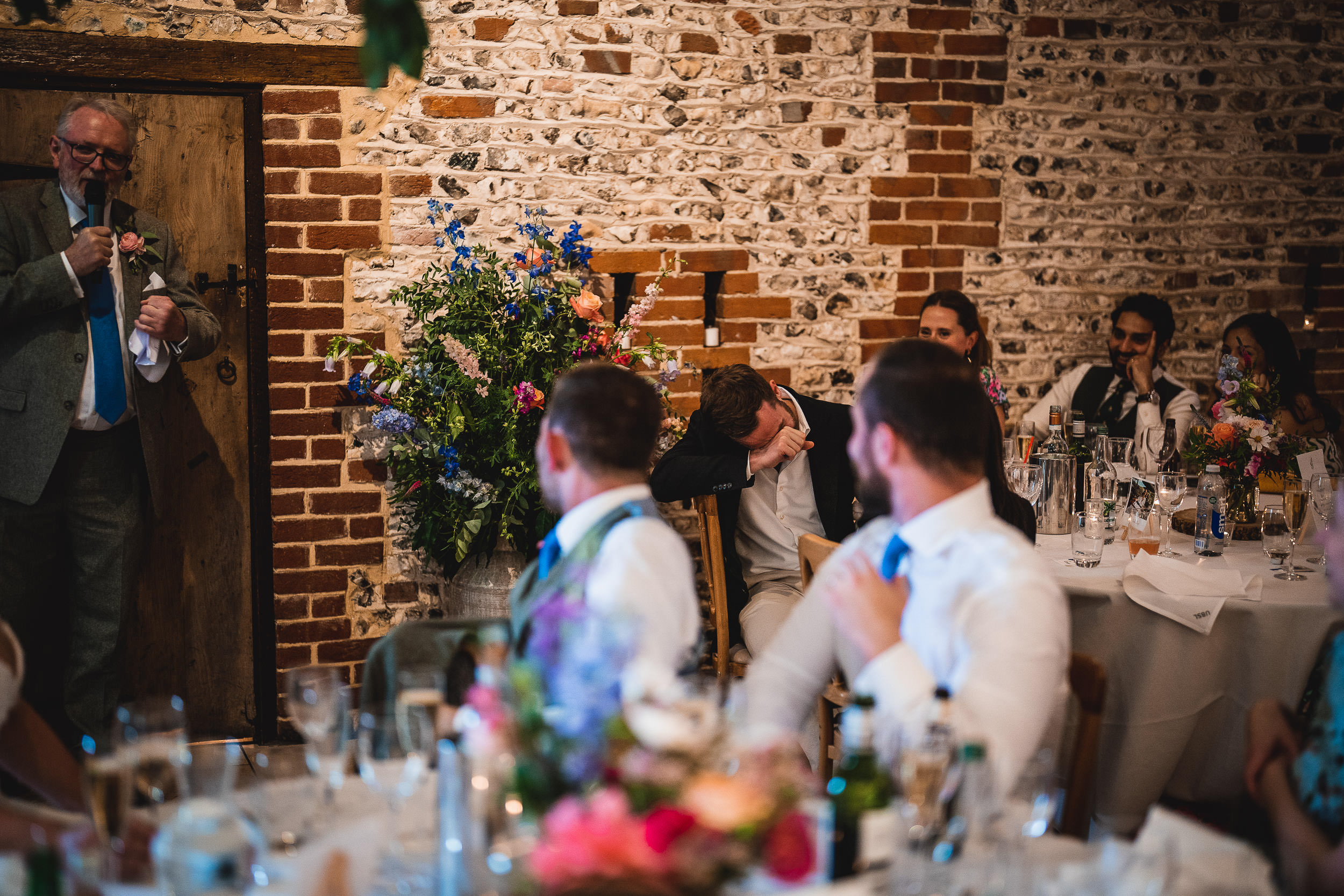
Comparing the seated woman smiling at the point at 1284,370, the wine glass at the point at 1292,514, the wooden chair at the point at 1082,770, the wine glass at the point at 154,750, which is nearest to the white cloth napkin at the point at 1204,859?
the wooden chair at the point at 1082,770

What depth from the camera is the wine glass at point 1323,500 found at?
302 cm

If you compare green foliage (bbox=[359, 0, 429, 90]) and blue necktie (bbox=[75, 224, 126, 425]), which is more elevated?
green foliage (bbox=[359, 0, 429, 90])

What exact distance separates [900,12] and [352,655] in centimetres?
304

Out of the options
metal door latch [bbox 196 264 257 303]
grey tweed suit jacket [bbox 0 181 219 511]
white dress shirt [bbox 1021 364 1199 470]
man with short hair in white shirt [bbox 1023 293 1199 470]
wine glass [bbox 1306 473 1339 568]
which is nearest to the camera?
wine glass [bbox 1306 473 1339 568]

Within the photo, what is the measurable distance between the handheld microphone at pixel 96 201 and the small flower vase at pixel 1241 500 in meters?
3.36

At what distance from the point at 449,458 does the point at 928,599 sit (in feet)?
6.30

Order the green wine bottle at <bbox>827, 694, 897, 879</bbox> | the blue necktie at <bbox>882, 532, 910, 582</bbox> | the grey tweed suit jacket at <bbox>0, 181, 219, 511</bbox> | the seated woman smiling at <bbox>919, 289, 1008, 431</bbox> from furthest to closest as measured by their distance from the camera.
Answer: the seated woman smiling at <bbox>919, 289, 1008, 431</bbox> < the grey tweed suit jacket at <bbox>0, 181, 219, 511</bbox> < the blue necktie at <bbox>882, 532, 910, 582</bbox> < the green wine bottle at <bbox>827, 694, 897, 879</bbox>

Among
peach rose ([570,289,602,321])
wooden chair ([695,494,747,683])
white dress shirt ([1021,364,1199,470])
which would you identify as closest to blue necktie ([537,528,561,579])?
wooden chair ([695,494,747,683])

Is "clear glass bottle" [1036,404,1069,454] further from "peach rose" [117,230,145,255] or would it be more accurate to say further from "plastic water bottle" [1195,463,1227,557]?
"peach rose" [117,230,145,255]

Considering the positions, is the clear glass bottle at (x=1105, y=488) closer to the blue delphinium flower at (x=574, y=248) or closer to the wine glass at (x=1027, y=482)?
the wine glass at (x=1027, y=482)

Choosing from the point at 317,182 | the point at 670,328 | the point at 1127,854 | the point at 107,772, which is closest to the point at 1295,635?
the point at 1127,854

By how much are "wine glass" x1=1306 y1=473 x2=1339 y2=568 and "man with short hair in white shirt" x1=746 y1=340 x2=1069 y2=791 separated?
5.35 feet

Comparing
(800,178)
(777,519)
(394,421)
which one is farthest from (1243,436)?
(394,421)

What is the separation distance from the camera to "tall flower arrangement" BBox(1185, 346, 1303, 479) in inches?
128
